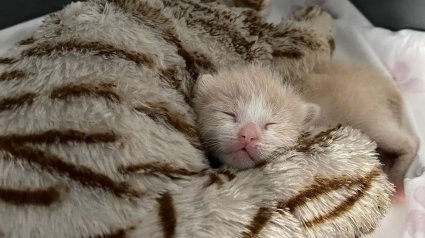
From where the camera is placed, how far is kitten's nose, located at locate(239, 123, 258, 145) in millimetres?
944

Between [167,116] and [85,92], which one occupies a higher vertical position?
[85,92]

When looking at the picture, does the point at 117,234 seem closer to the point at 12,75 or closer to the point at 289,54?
the point at 12,75

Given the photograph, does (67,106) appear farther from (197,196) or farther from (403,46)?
(403,46)

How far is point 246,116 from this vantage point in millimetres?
982

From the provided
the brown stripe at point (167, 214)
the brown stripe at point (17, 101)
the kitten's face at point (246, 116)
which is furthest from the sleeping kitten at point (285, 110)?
the brown stripe at point (17, 101)

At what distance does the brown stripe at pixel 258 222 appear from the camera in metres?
0.78

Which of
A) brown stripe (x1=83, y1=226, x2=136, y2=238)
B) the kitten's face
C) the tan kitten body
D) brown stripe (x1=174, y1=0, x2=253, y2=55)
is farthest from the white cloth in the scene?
brown stripe (x1=83, y1=226, x2=136, y2=238)

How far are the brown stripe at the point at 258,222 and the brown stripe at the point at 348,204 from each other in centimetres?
9

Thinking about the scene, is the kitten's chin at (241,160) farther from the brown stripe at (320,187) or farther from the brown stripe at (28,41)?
the brown stripe at (28,41)

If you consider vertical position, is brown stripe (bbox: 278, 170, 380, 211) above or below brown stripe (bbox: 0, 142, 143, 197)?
below

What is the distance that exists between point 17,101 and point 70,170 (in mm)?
177

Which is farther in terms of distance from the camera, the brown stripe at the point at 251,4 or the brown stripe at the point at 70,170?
the brown stripe at the point at 251,4

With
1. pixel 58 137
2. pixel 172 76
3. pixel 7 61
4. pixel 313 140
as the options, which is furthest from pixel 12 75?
pixel 313 140

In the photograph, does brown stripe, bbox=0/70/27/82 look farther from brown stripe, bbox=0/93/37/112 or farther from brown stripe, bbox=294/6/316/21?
brown stripe, bbox=294/6/316/21
